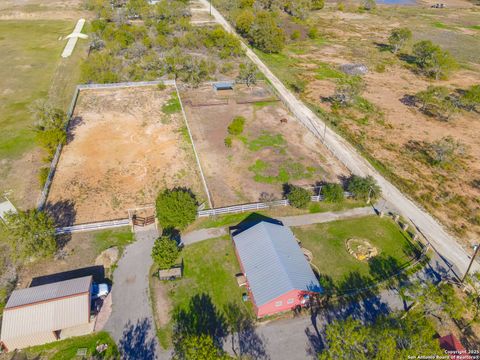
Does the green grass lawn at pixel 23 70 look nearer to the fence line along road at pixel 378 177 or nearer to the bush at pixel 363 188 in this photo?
the fence line along road at pixel 378 177

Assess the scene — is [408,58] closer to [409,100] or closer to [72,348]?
[409,100]

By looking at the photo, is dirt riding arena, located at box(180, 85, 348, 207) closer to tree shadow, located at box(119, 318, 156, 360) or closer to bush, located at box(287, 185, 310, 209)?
bush, located at box(287, 185, 310, 209)

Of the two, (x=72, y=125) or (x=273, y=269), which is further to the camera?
(x=72, y=125)

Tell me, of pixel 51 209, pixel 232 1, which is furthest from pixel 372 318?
pixel 232 1

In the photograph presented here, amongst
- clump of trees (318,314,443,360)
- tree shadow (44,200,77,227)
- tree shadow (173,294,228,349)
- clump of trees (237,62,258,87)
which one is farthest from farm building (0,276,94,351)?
clump of trees (237,62,258,87)

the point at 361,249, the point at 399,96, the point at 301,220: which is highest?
the point at 399,96

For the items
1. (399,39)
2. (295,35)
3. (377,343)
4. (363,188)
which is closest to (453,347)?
(377,343)
